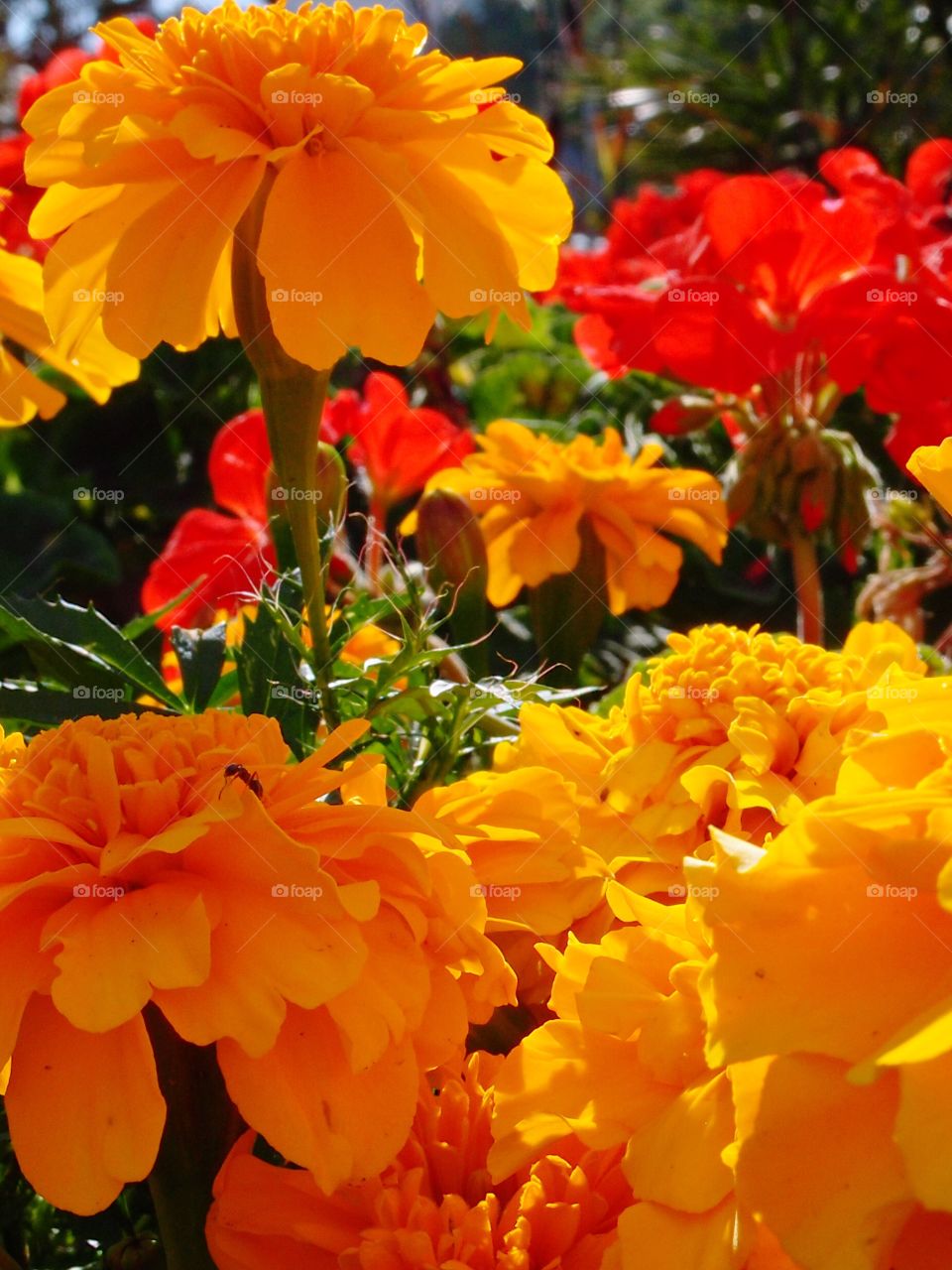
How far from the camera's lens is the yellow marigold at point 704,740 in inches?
22.1

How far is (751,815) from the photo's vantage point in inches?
23.0

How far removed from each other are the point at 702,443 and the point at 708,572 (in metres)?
0.14

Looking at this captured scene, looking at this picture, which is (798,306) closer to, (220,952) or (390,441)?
(390,441)

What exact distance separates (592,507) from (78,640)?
0.37 m

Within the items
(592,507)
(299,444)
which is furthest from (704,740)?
(592,507)

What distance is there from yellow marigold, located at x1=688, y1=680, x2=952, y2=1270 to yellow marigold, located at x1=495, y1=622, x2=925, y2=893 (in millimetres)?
169

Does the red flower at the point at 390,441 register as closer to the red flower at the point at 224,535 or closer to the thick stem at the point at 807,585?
the red flower at the point at 224,535

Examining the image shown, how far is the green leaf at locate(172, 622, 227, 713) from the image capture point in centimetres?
65

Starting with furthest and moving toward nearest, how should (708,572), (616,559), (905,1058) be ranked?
(708,572) → (616,559) → (905,1058)

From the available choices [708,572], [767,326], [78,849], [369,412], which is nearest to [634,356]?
[767,326]

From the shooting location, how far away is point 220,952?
44cm

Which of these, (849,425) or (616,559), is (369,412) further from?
(849,425)

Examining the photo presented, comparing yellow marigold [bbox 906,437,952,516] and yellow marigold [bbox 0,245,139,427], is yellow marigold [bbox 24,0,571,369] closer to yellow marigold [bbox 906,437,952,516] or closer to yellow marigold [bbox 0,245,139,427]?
yellow marigold [bbox 0,245,139,427]

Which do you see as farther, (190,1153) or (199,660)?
(199,660)
